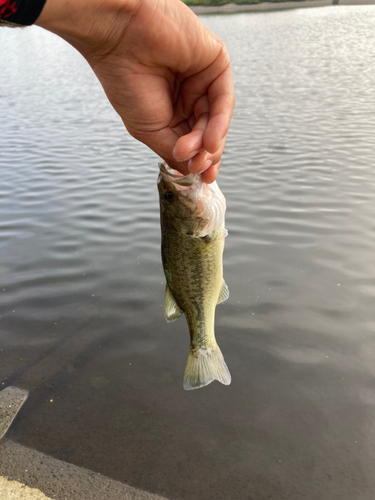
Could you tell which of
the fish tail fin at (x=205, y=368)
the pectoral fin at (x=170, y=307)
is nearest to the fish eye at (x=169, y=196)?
the pectoral fin at (x=170, y=307)

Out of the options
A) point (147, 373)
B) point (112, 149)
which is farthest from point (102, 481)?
point (112, 149)

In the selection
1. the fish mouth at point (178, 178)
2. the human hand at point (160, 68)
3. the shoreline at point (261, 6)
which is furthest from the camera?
the shoreline at point (261, 6)

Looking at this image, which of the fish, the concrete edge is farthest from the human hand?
the concrete edge

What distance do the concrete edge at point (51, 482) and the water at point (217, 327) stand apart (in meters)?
0.14

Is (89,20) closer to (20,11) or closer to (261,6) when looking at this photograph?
(20,11)

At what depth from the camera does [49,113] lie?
18312mm

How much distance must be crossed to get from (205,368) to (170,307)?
0.49 meters

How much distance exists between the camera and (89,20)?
7.06ft

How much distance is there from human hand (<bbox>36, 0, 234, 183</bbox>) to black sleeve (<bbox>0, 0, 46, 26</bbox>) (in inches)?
1.9

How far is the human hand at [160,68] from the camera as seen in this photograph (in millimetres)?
2152

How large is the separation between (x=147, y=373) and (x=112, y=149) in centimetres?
944

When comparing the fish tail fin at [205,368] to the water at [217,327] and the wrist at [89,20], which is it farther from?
the wrist at [89,20]

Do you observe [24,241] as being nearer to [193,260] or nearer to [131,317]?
[131,317]

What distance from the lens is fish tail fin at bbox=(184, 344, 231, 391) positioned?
3029 millimetres
